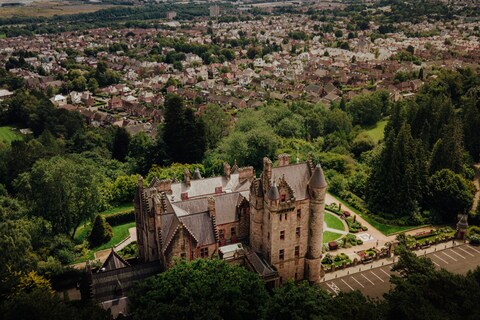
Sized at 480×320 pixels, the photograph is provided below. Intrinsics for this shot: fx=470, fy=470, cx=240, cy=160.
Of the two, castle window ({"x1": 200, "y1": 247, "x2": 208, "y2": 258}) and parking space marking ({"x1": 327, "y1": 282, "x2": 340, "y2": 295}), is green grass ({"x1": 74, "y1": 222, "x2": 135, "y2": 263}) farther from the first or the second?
parking space marking ({"x1": 327, "y1": 282, "x2": 340, "y2": 295})

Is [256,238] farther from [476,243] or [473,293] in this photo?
[476,243]

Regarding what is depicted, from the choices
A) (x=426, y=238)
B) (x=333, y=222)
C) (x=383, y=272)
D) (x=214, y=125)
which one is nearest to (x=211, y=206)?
(x=383, y=272)

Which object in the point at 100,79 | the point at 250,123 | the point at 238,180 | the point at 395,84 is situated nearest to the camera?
the point at 238,180

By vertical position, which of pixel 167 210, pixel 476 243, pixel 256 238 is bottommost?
pixel 476 243

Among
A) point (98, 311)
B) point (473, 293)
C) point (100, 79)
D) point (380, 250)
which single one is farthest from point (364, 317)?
point (100, 79)


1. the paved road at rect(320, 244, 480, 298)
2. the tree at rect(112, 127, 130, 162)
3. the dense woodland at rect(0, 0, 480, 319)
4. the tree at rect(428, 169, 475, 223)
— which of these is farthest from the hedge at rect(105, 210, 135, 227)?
the tree at rect(428, 169, 475, 223)

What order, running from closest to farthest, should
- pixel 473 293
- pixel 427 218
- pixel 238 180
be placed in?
pixel 473 293 < pixel 238 180 < pixel 427 218

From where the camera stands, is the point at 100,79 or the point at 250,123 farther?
the point at 100,79

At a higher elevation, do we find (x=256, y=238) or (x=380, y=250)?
(x=256, y=238)
